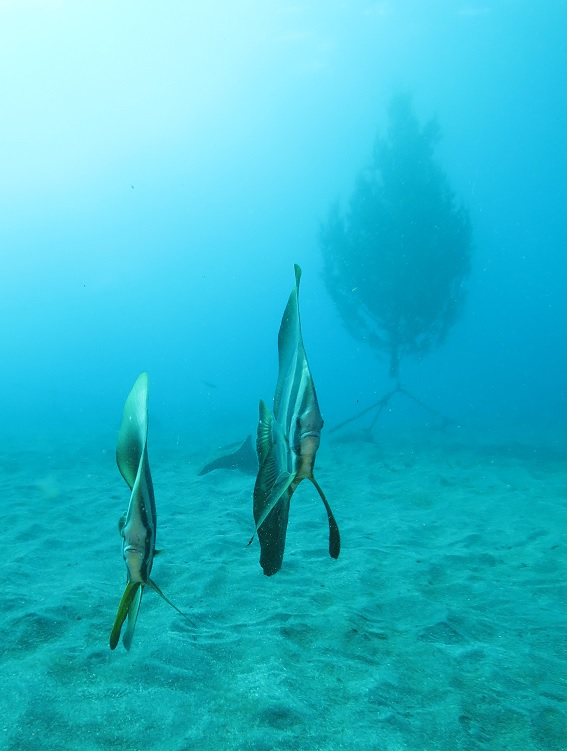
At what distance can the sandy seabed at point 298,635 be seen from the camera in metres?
2.00

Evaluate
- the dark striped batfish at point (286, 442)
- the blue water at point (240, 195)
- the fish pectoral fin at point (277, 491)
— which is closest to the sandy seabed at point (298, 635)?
the dark striped batfish at point (286, 442)

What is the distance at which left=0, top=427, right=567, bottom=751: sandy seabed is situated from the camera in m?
2.00

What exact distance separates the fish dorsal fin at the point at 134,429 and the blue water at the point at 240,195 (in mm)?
11366

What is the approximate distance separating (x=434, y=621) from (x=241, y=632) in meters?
1.35

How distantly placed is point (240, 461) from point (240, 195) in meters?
106

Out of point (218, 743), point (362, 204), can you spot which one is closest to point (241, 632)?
point (218, 743)

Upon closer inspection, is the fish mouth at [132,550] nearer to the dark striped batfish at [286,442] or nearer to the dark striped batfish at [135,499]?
the dark striped batfish at [135,499]

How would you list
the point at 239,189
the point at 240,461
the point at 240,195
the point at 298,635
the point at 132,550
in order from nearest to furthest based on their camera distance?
the point at 132,550, the point at 298,635, the point at 240,461, the point at 239,189, the point at 240,195

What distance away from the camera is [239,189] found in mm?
101188

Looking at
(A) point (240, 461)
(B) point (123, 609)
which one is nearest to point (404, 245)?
(A) point (240, 461)

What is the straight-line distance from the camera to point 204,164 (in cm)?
9181

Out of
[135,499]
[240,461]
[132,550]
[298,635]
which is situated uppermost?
[135,499]

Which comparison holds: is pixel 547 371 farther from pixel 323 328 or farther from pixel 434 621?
pixel 434 621

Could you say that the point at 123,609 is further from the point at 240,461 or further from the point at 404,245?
the point at 404,245
